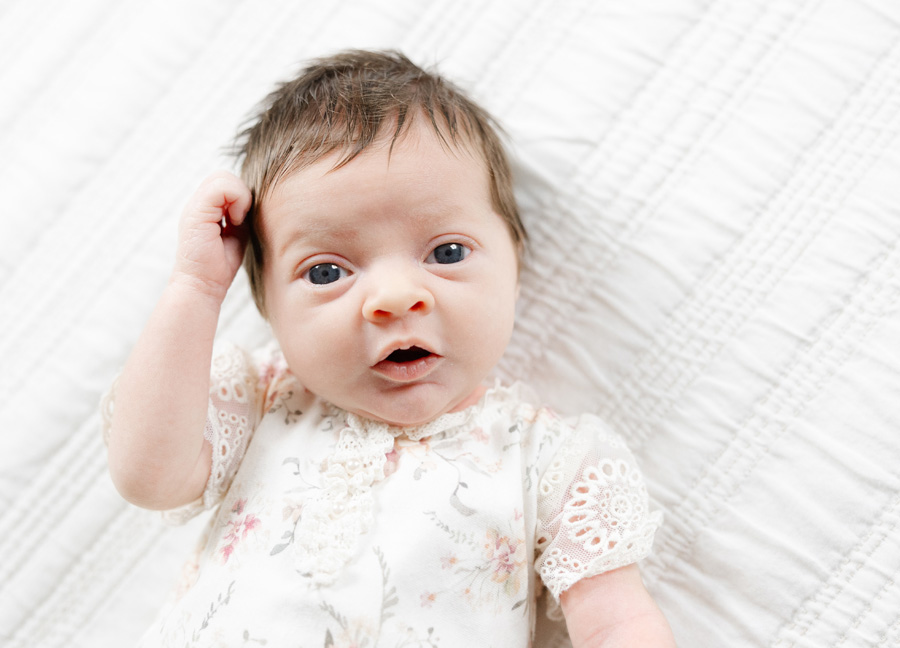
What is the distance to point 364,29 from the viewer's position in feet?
4.09

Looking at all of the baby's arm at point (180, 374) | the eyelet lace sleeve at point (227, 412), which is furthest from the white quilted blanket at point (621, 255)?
the baby's arm at point (180, 374)

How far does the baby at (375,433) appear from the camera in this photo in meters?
0.91

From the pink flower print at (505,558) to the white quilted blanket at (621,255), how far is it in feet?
0.81

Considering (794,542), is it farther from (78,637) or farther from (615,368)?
(78,637)

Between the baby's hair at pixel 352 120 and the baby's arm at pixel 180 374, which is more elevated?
the baby's hair at pixel 352 120

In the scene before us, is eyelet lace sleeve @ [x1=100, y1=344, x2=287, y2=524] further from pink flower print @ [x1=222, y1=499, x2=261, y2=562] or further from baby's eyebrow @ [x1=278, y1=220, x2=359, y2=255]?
baby's eyebrow @ [x1=278, y1=220, x2=359, y2=255]

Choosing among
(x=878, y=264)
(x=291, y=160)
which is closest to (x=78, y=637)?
Answer: (x=291, y=160)

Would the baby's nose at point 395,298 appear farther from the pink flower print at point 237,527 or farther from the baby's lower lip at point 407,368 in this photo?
the pink flower print at point 237,527

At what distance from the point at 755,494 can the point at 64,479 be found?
1.03 m

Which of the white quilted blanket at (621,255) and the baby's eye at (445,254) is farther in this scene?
the white quilted blanket at (621,255)

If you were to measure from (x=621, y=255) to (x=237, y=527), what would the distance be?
26.0 inches

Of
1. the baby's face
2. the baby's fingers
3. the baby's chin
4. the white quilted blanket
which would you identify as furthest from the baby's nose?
the white quilted blanket

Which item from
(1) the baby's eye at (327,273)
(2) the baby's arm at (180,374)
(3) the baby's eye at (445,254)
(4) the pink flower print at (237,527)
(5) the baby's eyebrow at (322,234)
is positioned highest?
(3) the baby's eye at (445,254)

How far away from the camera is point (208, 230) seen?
1.00 meters
